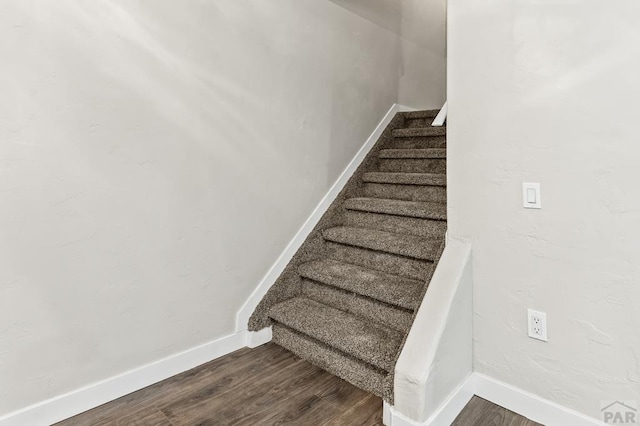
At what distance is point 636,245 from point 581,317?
13.4 inches

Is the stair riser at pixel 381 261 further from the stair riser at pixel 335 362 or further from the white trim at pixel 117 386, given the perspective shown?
the white trim at pixel 117 386

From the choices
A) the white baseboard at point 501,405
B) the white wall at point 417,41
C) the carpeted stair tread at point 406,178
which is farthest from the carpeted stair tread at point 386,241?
the white wall at point 417,41

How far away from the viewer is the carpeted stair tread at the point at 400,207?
2232 mm

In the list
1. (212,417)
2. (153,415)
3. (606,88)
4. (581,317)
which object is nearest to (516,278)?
(581,317)

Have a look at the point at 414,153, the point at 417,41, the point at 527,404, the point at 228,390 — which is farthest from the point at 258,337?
the point at 417,41

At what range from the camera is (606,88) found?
1325 mm

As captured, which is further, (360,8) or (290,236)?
(360,8)

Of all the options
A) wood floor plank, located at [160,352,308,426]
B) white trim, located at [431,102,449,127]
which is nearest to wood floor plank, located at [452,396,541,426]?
wood floor plank, located at [160,352,308,426]

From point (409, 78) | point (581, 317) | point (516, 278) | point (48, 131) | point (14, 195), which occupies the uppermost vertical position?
point (409, 78)

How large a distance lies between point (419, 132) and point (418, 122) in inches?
11.1

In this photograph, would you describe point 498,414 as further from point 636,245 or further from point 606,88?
point 606,88

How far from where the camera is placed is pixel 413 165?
286 cm

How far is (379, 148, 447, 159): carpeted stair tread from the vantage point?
268 centimetres

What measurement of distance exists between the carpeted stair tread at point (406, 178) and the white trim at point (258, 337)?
1.39 metres
